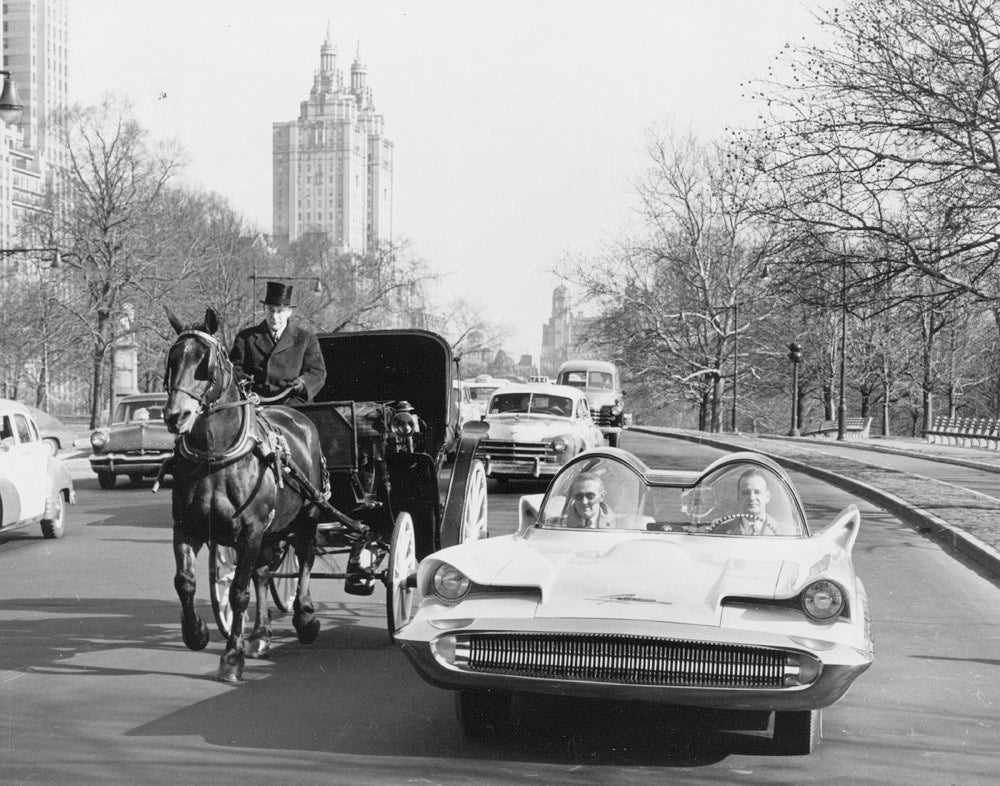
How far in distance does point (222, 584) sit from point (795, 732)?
4023 millimetres

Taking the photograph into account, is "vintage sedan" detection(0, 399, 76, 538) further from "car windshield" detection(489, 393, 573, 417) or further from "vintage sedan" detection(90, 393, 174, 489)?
"car windshield" detection(489, 393, 573, 417)

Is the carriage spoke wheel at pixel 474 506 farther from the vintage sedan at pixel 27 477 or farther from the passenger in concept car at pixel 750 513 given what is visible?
the vintage sedan at pixel 27 477

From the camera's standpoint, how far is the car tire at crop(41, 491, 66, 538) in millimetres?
16297

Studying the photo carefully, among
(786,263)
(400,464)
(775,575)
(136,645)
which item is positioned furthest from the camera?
(786,263)

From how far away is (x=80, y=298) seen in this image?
57281mm

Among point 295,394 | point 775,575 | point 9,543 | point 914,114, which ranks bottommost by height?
point 9,543

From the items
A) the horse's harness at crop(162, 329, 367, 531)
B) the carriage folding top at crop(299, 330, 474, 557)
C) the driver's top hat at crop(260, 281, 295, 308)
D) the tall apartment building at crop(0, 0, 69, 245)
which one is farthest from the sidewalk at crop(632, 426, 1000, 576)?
the tall apartment building at crop(0, 0, 69, 245)

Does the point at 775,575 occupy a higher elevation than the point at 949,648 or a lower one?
higher

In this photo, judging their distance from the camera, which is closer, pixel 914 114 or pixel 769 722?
pixel 769 722

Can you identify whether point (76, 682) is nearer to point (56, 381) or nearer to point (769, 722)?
point (769, 722)

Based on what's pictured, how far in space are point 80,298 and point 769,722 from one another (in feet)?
178

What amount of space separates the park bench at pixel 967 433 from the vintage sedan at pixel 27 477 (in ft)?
118

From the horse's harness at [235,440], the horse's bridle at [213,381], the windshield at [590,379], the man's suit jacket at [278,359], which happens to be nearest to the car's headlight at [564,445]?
the man's suit jacket at [278,359]

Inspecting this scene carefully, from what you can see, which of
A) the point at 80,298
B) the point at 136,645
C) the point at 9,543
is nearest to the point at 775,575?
the point at 136,645
